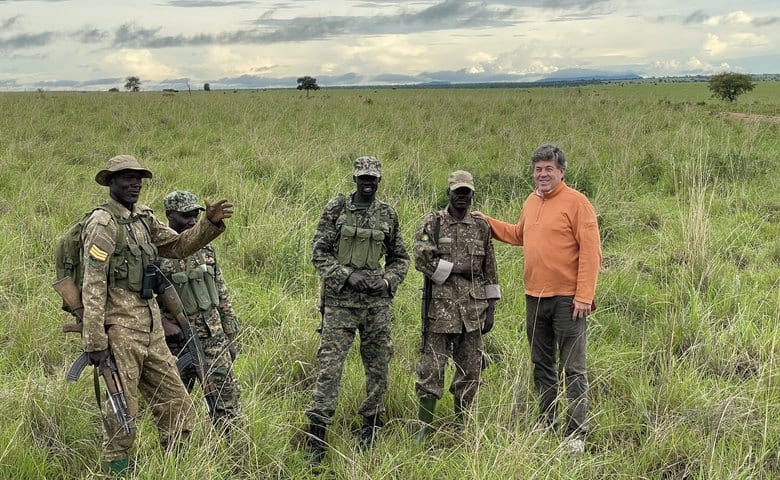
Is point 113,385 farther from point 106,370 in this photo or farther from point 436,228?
point 436,228

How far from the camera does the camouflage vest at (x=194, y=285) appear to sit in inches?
132

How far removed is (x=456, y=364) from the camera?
3.73 metres

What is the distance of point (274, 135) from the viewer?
12.8 m

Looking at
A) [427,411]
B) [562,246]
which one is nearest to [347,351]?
[427,411]

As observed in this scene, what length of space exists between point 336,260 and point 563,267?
1.34m

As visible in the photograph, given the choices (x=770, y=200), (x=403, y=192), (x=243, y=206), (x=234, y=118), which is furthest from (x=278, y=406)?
(x=234, y=118)

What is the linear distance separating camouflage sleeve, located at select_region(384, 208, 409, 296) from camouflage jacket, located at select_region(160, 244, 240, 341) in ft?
3.36

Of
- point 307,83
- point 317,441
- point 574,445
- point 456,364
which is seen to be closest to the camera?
point 574,445

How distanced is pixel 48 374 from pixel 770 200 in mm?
8860

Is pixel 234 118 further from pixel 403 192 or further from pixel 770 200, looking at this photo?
pixel 770 200

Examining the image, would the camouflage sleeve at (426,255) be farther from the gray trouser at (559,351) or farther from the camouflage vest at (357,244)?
the gray trouser at (559,351)

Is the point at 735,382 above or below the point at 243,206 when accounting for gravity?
below

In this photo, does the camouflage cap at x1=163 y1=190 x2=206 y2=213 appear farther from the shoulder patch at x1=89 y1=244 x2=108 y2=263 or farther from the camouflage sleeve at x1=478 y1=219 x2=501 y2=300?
the camouflage sleeve at x1=478 y1=219 x2=501 y2=300

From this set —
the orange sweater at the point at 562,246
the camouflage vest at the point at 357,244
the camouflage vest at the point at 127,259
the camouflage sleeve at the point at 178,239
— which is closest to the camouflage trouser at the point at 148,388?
the camouflage vest at the point at 127,259
